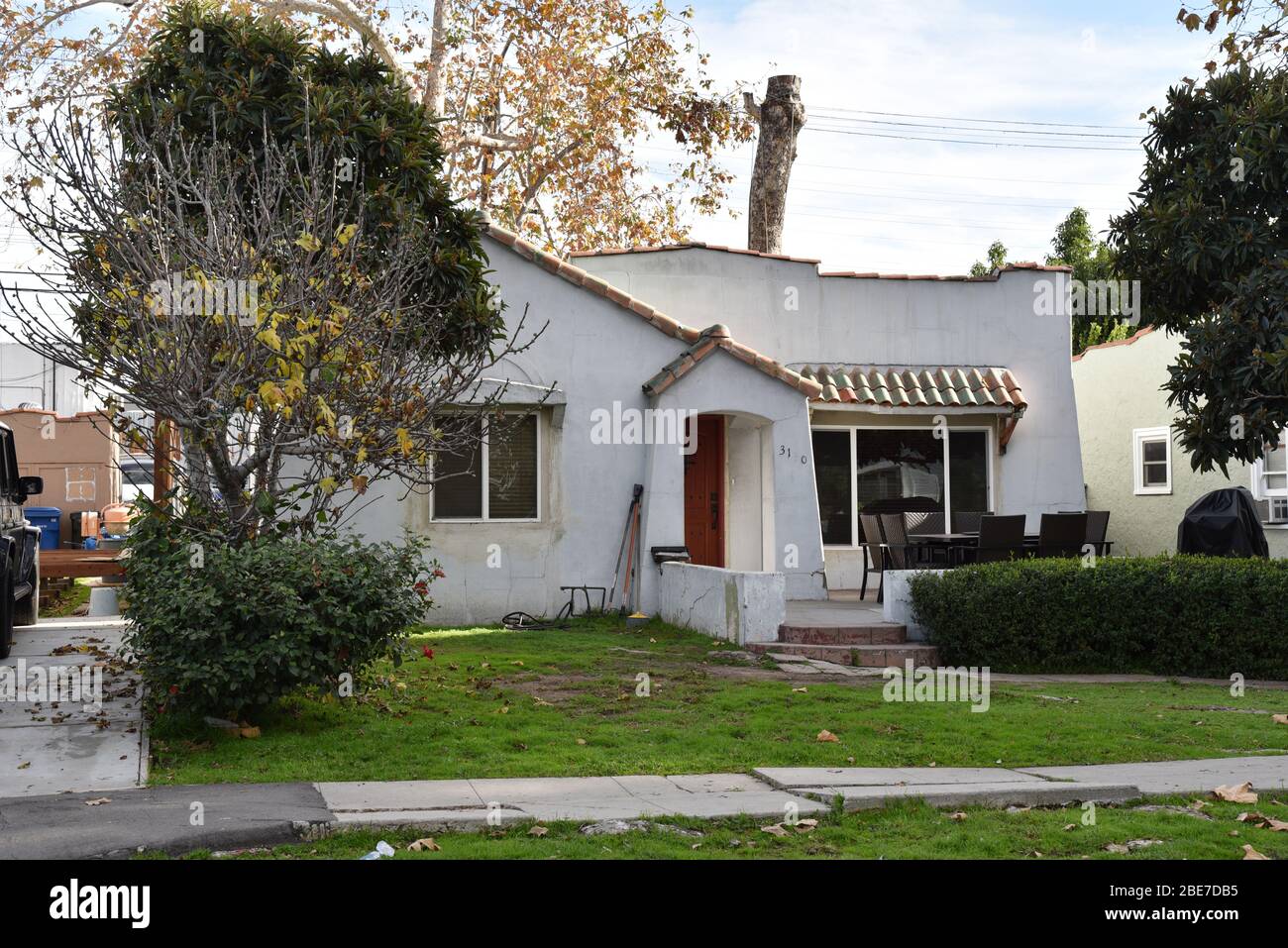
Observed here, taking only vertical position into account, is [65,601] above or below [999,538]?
below

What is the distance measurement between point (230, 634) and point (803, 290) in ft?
38.5

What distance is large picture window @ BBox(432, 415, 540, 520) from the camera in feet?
53.9

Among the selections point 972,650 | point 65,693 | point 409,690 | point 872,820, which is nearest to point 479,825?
point 872,820

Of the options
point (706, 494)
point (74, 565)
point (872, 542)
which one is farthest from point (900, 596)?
point (74, 565)

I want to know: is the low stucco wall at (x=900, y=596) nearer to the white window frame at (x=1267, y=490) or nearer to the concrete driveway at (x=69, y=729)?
the concrete driveway at (x=69, y=729)

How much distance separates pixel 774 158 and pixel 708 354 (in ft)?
26.3

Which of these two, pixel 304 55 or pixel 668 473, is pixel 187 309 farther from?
pixel 668 473

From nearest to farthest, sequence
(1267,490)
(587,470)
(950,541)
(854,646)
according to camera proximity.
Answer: (854,646) → (950,541) → (587,470) → (1267,490)

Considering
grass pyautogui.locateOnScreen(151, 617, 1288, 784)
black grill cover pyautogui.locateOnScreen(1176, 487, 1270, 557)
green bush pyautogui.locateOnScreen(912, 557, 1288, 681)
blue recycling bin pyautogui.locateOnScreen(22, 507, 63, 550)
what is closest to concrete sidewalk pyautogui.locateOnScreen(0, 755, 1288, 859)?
grass pyautogui.locateOnScreen(151, 617, 1288, 784)

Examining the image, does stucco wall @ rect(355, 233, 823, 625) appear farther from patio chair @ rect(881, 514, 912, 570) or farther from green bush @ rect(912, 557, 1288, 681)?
green bush @ rect(912, 557, 1288, 681)

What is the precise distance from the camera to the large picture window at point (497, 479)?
16422 millimetres

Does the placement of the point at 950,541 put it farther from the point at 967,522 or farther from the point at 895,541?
the point at 967,522

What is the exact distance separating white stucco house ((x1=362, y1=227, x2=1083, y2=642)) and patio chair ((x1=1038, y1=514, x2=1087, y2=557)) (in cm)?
283

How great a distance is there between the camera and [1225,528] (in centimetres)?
1714
